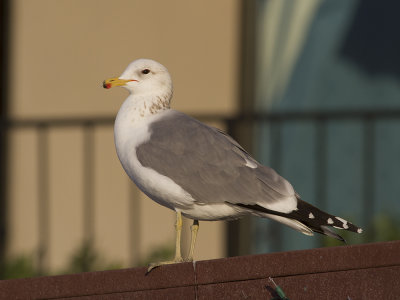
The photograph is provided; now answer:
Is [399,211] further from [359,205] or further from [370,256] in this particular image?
[370,256]

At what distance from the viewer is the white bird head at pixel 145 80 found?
5.05 meters

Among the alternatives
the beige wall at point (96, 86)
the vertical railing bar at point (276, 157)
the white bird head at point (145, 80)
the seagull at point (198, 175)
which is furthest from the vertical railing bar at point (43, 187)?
the seagull at point (198, 175)

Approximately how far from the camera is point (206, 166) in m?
4.78

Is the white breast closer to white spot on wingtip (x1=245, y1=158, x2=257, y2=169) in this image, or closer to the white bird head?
the white bird head

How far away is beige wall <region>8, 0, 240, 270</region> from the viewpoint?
8.43 m

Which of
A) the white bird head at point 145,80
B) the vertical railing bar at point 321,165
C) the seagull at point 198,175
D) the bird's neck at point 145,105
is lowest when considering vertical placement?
the vertical railing bar at point 321,165

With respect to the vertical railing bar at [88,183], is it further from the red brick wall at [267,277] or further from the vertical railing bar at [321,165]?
the red brick wall at [267,277]

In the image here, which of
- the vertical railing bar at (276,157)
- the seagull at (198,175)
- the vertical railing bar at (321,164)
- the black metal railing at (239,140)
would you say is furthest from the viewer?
the vertical railing bar at (276,157)

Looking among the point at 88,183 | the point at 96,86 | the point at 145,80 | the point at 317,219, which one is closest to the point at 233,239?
the point at 88,183

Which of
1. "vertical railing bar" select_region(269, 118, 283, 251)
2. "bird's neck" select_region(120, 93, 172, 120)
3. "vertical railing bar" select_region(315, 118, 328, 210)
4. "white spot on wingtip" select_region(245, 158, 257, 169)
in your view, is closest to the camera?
"white spot on wingtip" select_region(245, 158, 257, 169)

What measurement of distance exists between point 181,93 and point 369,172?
1793 millimetres

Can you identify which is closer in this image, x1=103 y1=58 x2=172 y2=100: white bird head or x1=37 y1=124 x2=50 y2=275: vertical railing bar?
x1=103 y1=58 x2=172 y2=100: white bird head

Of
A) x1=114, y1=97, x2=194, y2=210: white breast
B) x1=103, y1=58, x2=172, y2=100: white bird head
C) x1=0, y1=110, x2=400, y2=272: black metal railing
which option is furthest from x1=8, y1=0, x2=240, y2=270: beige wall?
x1=114, y1=97, x2=194, y2=210: white breast

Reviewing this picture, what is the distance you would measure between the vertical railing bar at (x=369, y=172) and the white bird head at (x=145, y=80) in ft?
9.04
